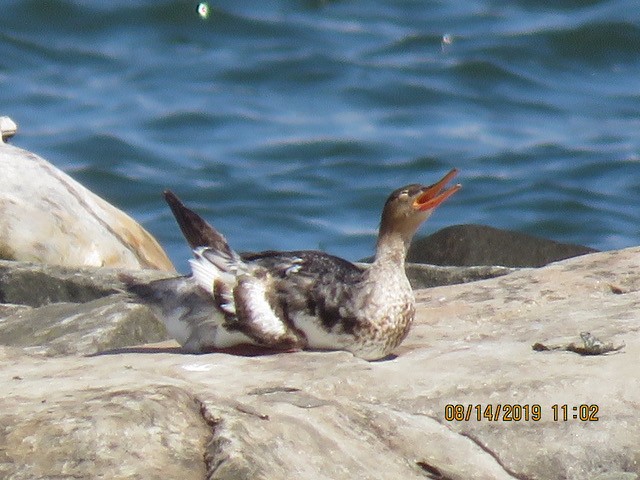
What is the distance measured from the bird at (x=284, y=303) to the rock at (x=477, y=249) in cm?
289

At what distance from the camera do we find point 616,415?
492 cm

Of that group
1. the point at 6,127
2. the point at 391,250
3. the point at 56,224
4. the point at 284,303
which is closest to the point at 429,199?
the point at 391,250

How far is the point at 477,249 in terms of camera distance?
9.12 m

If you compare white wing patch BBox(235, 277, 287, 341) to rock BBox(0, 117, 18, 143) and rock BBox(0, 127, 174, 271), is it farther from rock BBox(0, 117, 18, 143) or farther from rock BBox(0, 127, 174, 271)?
rock BBox(0, 117, 18, 143)

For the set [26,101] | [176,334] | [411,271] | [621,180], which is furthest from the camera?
[26,101]

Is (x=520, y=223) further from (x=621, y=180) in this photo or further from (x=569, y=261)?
(x=569, y=261)

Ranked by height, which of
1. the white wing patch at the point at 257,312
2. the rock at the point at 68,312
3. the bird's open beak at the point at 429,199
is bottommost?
the rock at the point at 68,312

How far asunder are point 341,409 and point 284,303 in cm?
107

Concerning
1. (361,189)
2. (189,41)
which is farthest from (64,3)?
(361,189)

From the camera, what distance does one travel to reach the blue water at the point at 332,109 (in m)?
14.7

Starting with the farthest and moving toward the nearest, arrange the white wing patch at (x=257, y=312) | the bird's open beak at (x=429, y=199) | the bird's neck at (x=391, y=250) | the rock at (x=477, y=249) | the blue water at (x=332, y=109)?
the blue water at (x=332, y=109) < the rock at (x=477, y=249) < the bird's open beak at (x=429, y=199) < the bird's neck at (x=391, y=250) < the white wing patch at (x=257, y=312)

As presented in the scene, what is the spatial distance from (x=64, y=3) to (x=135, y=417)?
1530 centimetres

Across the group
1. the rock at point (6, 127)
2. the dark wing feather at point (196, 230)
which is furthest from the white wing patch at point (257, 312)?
the rock at point (6, 127)

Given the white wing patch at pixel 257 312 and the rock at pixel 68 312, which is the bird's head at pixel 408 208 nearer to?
the white wing patch at pixel 257 312
